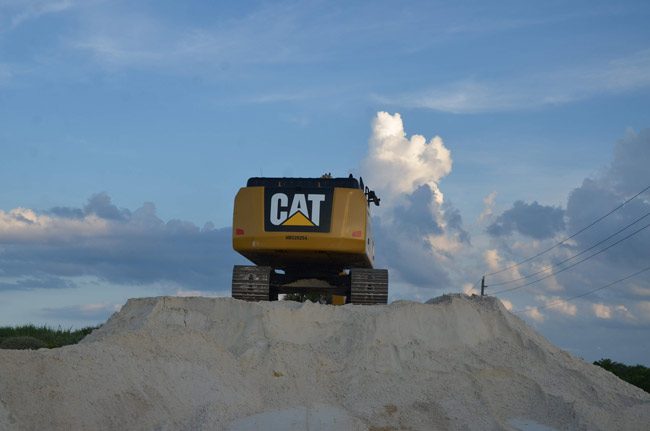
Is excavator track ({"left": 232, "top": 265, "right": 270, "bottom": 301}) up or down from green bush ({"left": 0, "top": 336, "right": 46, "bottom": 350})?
up

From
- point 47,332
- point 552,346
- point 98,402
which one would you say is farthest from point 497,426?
point 47,332

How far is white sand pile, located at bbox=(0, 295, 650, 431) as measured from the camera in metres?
9.57

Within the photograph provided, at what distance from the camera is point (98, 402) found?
9.49 metres

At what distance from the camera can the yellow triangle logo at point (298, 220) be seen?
16.0m

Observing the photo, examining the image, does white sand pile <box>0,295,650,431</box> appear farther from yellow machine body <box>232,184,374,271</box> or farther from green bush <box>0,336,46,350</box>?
green bush <box>0,336,46,350</box>

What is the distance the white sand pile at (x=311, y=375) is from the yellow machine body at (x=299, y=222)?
3.48 metres

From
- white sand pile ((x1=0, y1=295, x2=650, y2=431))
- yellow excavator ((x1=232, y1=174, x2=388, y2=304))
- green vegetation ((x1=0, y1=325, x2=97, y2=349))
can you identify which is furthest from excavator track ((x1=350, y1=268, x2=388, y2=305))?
green vegetation ((x1=0, y1=325, x2=97, y2=349))

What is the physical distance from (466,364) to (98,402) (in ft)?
16.8

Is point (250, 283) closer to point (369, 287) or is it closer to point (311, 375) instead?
point (369, 287)

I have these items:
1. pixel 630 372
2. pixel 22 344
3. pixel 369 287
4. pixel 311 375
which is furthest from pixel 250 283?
pixel 630 372

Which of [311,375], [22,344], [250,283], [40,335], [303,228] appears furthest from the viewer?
[40,335]

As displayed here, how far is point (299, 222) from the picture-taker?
16016 millimetres

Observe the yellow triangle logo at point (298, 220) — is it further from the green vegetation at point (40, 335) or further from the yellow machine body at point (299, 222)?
the green vegetation at point (40, 335)

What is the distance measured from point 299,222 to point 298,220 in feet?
0.15
